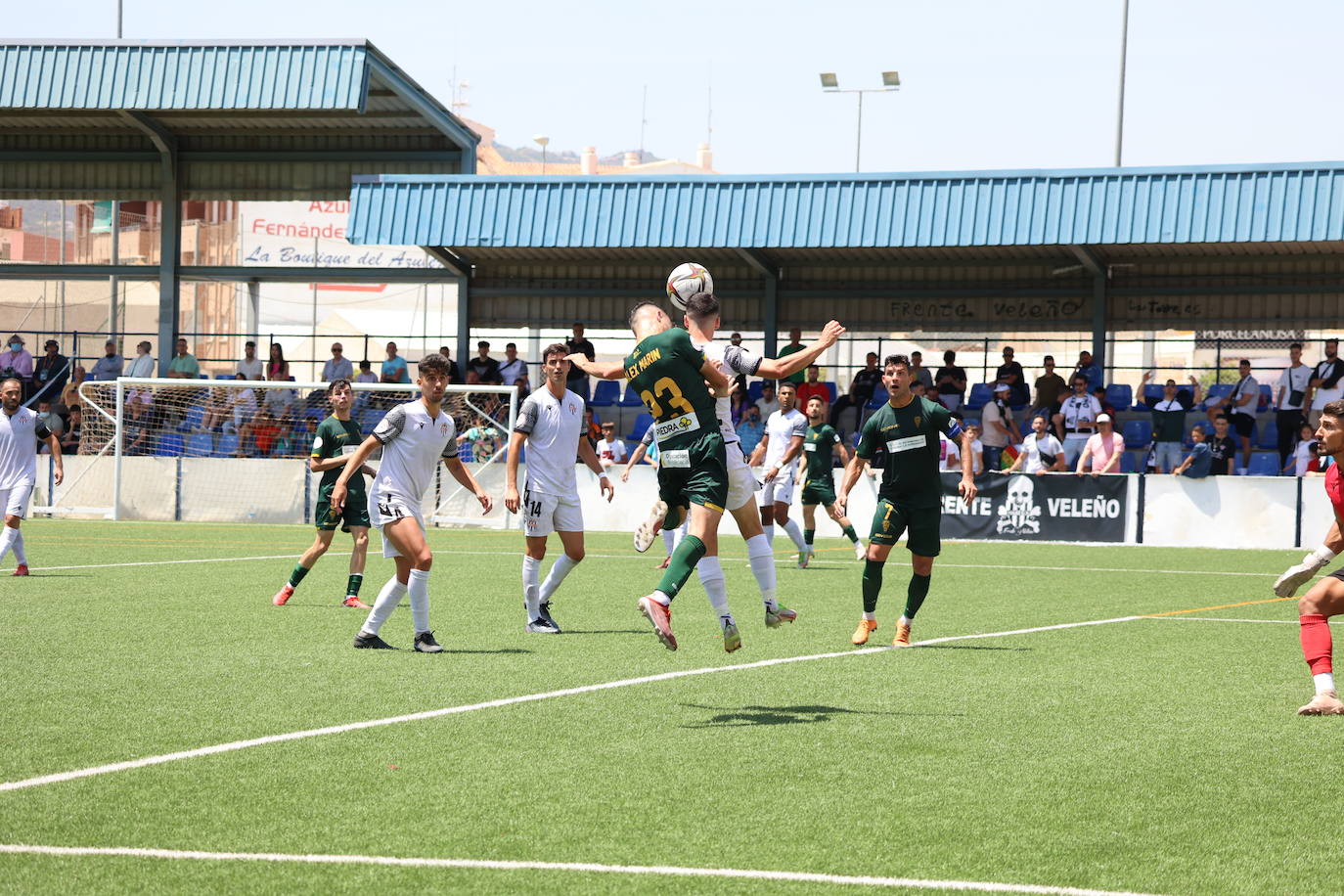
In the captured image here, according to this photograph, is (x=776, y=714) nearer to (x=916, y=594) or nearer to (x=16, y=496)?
(x=916, y=594)

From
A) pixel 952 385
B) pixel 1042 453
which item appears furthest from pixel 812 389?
pixel 1042 453

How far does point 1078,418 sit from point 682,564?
61.6 feet

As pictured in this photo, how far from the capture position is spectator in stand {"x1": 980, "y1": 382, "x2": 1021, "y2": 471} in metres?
26.1

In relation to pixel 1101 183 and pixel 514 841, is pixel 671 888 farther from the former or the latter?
pixel 1101 183

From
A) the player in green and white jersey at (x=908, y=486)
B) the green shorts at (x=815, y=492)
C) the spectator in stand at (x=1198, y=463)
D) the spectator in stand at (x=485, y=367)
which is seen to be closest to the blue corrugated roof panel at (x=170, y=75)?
the spectator in stand at (x=485, y=367)

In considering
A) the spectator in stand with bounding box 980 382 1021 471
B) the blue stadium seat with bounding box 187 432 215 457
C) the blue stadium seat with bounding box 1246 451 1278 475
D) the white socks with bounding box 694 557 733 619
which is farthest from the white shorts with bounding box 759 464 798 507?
the blue stadium seat with bounding box 187 432 215 457

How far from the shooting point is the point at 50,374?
31469mm

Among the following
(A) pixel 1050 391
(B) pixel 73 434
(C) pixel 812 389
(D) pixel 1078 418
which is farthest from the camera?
(B) pixel 73 434

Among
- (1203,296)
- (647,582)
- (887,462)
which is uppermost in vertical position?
(1203,296)

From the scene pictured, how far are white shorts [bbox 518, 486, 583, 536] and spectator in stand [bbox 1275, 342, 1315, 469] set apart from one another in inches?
695

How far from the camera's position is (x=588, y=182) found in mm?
29500

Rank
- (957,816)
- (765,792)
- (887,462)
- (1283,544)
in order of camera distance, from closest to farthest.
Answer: (957,816) → (765,792) → (887,462) → (1283,544)

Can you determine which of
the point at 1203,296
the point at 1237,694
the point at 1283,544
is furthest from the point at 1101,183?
the point at 1237,694

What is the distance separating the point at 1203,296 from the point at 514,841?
92.2ft
